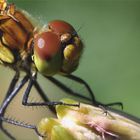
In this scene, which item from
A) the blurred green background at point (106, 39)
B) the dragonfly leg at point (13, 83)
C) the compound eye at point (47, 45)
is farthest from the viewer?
the blurred green background at point (106, 39)

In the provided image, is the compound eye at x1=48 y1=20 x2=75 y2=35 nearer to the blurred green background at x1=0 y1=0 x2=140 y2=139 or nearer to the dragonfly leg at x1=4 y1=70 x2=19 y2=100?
the blurred green background at x1=0 y1=0 x2=140 y2=139

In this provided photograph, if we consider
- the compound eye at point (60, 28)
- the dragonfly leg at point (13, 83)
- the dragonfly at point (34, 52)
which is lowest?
the dragonfly leg at point (13, 83)

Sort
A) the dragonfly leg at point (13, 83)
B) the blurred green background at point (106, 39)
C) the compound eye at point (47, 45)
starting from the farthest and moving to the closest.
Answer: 1. the blurred green background at point (106, 39)
2. the dragonfly leg at point (13, 83)
3. the compound eye at point (47, 45)

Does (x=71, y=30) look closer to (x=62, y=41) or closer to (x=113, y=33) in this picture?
(x=62, y=41)

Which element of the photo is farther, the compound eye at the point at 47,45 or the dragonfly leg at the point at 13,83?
the dragonfly leg at the point at 13,83

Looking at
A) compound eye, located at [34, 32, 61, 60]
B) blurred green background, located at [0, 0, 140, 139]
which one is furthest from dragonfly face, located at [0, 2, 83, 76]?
blurred green background, located at [0, 0, 140, 139]

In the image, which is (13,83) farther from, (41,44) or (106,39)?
(106,39)

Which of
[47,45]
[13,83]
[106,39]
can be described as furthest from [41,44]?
[106,39]

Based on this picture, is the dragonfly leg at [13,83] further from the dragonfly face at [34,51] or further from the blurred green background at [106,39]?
the blurred green background at [106,39]

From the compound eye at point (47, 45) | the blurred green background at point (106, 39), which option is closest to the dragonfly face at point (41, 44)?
the compound eye at point (47, 45)
